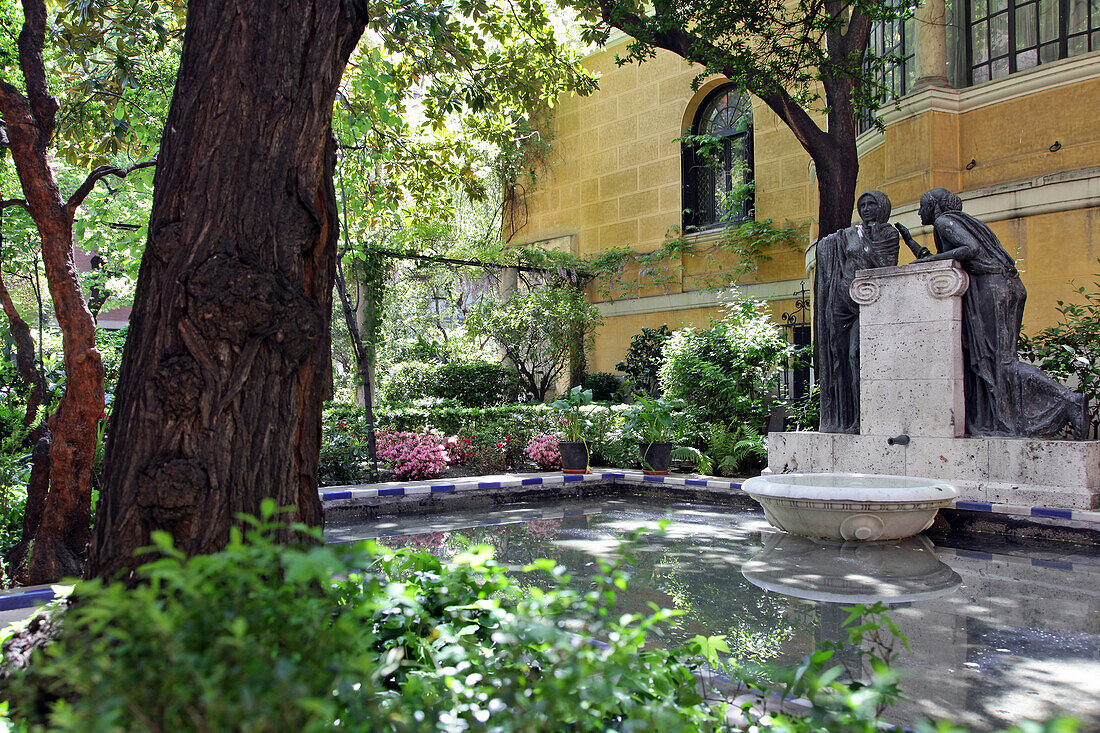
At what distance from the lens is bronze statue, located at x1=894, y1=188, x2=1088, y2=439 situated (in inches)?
287

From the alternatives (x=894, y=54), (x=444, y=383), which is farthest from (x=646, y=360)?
(x=894, y=54)

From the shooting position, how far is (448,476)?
10.8 m

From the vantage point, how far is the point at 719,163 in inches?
703

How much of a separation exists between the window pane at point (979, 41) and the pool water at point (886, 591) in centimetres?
783

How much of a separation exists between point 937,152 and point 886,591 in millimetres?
8360

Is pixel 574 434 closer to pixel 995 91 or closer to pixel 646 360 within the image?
pixel 646 360

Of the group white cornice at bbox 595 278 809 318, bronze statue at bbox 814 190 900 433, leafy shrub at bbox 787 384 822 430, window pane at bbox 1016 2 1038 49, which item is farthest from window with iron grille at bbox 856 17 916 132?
leafy shrub at bbox 787 384 822 430

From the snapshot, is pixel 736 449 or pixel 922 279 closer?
pixel 922 279

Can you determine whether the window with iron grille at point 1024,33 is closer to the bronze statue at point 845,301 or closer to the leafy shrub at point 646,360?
the bronze statue at point 845,301

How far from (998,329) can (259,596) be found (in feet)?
25.2

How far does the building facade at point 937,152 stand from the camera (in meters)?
10.2

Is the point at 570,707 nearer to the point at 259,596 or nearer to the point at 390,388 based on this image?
the point at 259,596

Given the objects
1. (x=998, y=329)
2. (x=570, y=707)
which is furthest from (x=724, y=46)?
(x=570, y=707)

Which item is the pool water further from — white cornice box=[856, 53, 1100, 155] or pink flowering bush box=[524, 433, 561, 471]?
white cornice box=[856, 53, 1100, 155]
